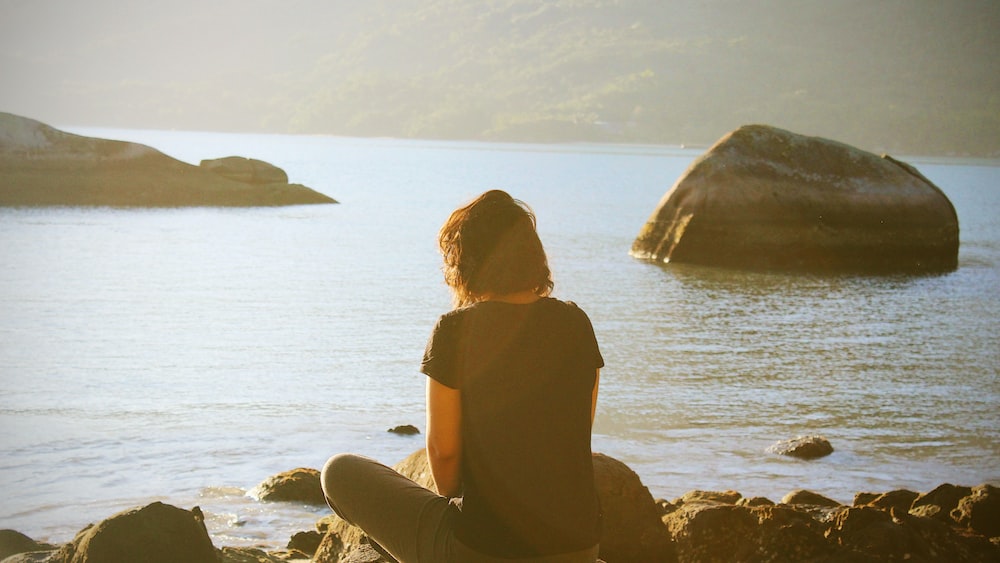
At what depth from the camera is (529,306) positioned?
3889 mm

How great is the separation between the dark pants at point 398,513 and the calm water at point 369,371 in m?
3.12

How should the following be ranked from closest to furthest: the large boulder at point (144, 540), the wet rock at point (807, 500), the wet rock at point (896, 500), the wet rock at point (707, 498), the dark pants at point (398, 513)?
1. the dark pants at point (398, 513)
2. the large boulder at point (144, 540)
3. the wet rock at point (707, 498)
4. the wet rock at point (896, 500)
5. the wet rock at point (807, 500)

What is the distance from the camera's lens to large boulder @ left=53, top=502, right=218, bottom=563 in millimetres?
5121

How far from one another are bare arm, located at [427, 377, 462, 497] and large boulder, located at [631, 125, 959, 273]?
2435 centimetres

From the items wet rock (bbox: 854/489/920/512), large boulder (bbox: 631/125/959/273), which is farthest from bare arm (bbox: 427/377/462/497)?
large boulder (bbox: 631/125/959/273)

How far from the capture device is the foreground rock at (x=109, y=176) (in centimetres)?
4456

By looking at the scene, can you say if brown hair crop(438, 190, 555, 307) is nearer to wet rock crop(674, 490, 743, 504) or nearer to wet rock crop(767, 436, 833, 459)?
wet rock crop(674, 490, 743, 504)

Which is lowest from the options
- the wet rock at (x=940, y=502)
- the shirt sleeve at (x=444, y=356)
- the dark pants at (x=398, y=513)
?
the wet rock at (x=940, y=502)

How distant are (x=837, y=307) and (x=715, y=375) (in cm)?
842

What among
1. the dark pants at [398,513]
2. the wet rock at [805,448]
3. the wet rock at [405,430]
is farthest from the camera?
the wet rock at [405,430]

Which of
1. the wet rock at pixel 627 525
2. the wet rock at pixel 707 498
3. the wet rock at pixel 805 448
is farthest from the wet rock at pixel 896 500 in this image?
the wet rock at pixel 805 448

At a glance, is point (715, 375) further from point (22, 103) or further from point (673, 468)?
point (22, 103)

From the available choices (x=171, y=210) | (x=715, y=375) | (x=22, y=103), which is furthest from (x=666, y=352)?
(x=22, y=103)

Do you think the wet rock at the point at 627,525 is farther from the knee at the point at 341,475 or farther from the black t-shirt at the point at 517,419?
the black t-shirt at the point at 517,419
